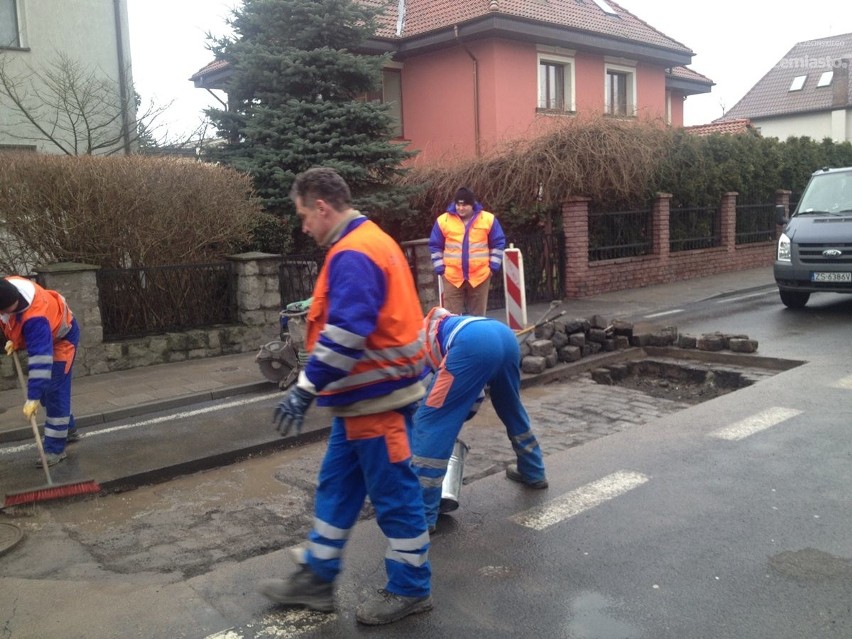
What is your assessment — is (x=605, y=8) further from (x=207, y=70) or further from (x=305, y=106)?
(x=305, y=106)

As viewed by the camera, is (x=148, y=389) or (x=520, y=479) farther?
(x=148, y=389)

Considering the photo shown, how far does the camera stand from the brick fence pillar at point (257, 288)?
10.4m

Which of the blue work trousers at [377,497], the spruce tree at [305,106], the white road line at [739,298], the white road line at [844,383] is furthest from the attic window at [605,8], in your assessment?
the blue work trousers at [377,497]

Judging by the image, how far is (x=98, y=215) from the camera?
955cm

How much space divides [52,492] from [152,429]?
1.87 m

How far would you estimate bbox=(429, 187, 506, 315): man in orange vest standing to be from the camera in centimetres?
896

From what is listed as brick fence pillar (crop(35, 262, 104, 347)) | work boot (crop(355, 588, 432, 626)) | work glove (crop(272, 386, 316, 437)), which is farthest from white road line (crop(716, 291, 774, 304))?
work glove (crop(272, 386, 316, 437))

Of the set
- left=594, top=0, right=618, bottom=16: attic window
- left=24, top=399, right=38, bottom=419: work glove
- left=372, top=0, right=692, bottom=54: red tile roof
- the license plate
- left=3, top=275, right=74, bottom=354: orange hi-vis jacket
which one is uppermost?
left=594, top=0, right=618, bottom=16: attic window

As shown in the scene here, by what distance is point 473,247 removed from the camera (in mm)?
8961

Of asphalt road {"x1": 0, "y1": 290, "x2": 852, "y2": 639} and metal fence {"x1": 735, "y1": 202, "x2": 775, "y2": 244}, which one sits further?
metal fence {"x1": 735, "y1": 202, "x2": 775, "y2": 244}

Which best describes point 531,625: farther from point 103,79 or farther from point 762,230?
point 762,230

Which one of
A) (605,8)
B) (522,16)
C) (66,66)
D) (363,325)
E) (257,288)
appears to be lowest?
(257,288)

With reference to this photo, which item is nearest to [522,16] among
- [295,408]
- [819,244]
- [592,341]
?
[819,244]

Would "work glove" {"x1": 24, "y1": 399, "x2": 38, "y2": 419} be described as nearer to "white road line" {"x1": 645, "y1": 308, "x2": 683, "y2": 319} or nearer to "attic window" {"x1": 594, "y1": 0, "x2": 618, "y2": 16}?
"white road line" {"x1": 645, "y1": 308, "x2": 683, "y2": 319}
